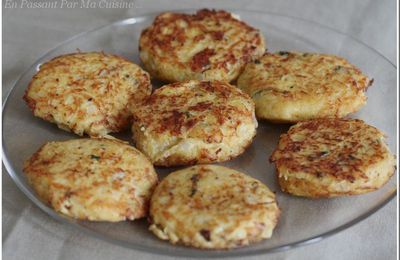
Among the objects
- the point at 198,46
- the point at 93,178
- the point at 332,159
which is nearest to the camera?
the point at 93,178

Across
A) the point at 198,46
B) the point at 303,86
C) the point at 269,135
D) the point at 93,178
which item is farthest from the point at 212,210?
the point at 198,46

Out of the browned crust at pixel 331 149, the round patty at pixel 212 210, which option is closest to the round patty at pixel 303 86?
the browned crust at pixel 331 149

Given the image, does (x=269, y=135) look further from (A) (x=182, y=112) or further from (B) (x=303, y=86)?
(A) (x=182, y=112)

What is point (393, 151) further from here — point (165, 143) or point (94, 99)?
point (94, 99)

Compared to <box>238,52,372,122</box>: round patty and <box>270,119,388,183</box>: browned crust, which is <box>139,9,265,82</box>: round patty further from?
<box>270,119,388,183</box>: browned crust

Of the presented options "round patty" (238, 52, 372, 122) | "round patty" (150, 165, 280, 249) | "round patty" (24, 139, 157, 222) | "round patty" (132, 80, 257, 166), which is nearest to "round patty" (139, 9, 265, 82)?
"round patty" (238, 52, 372, 122)

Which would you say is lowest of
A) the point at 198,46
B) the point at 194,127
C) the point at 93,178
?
the point at 93,178

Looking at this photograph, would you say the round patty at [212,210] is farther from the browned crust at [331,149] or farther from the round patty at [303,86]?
the round patty at [303,86]
